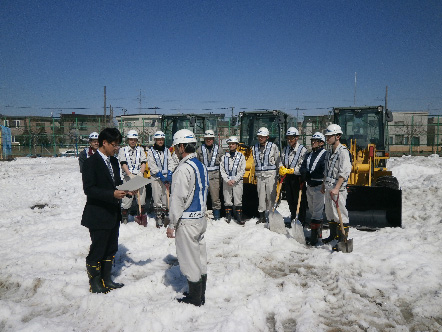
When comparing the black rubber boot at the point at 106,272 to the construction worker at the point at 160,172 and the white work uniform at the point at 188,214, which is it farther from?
the construction worker at the point at 160,172

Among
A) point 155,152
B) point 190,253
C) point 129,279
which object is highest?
point 155,152

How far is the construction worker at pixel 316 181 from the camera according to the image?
20.9 feet

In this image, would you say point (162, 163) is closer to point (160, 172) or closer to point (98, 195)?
point (160, 172)

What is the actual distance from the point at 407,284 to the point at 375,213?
10.2ft

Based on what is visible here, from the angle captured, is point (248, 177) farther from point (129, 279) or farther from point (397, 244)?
point (129, 279)

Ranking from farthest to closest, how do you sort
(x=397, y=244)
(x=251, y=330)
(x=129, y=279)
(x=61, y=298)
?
(x=397, y=244) → (x=129, y=279) → (x=61, y=298) → (x=251, y=330)

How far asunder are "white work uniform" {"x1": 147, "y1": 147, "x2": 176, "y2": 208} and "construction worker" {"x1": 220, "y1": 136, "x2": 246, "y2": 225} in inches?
49.9

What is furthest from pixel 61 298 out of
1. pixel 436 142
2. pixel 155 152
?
pixel 436 142

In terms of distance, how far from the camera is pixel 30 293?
4.22 m

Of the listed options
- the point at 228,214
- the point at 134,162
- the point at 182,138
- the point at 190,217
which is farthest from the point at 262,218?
the point at 182,138

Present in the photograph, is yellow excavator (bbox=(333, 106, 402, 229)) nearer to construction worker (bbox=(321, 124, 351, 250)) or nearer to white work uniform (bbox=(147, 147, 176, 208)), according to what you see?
construction worker (bbox=(321, 124, 351, 250))

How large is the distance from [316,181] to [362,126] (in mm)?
4612

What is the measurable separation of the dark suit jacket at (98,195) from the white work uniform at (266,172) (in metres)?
4.14

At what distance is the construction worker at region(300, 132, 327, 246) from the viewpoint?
6371 millimetres
